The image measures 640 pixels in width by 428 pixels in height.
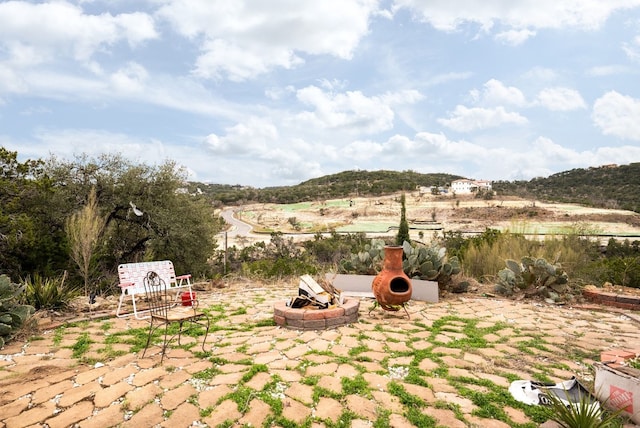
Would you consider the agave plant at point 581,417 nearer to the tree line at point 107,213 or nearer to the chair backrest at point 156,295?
the chair backrest at point 156,295

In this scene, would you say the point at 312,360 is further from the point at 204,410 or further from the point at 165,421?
the point at 165,421

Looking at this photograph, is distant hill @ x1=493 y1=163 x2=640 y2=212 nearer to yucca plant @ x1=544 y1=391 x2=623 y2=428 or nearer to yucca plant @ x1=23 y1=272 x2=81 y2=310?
yucca plant @ x1=544 y1=391 x2=623 y2=428

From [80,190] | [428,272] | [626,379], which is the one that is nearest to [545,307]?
[428,272]

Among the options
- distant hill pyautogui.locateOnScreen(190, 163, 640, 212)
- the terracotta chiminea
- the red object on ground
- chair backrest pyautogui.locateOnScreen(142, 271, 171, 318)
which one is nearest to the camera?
chair backrest pyautogui.locateOnScreen(142, 271, 171, 318)

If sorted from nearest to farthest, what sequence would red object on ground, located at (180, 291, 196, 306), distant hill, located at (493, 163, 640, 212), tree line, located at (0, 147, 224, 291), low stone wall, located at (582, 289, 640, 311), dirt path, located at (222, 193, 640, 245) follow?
red object on ground, located at (180, 291, 196, 306) → low stone wall, located at (582, 289, 640, 311) → tree line, located at (0, 147, 224, 291) → dirt path, located at (222, 193, 640, 245) → distant hill, located at (493, 163, 640, 212)

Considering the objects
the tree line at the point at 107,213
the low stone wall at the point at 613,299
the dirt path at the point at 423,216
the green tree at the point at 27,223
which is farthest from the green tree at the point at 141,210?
the dirt path at the point at 423,216

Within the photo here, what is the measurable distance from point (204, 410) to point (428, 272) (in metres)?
4.37

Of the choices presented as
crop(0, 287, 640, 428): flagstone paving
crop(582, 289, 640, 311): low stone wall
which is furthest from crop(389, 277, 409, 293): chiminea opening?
crop(582, 289, 640, 311): low stone wall

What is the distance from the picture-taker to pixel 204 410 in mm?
2479

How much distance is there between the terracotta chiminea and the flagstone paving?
24 centimetres

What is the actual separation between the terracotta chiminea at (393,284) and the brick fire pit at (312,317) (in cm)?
52

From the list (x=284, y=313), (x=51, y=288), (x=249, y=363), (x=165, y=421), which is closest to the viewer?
(x=165, y=421)

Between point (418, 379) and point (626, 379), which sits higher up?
point (626, 379)

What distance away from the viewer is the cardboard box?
94.0 inches
